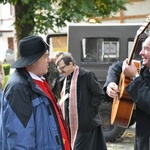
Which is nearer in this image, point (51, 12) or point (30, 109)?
point (30, 109)

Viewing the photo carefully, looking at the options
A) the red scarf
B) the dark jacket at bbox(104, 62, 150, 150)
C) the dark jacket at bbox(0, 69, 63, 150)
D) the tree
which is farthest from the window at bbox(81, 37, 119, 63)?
the dark jacket at bbox(0, 69, 63, 150)

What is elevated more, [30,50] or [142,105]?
[30,50]

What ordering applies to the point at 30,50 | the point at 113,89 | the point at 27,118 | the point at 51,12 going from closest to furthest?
the point at 27,118, the point at 30,50, the point at 113,89, the point at 51,12

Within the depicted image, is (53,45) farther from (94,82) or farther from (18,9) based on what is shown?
(94,82)

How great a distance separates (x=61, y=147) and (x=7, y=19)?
33.0 m

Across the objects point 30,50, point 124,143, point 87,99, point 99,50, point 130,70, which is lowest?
point 124,143

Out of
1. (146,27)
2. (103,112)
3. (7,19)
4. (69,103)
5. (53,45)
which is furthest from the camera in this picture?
(7,19)

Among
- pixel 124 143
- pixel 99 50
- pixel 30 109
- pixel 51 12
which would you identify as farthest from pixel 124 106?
pixel 51 12

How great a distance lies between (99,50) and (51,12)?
391 cm

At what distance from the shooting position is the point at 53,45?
30.6 feet

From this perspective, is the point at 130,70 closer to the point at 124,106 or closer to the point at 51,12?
the point at 124,106

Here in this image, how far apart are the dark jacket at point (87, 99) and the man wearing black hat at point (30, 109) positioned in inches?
60.1

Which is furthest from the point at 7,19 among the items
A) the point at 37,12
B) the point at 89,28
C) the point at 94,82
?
the point at 94,82

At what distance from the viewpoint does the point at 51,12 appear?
10320mm
